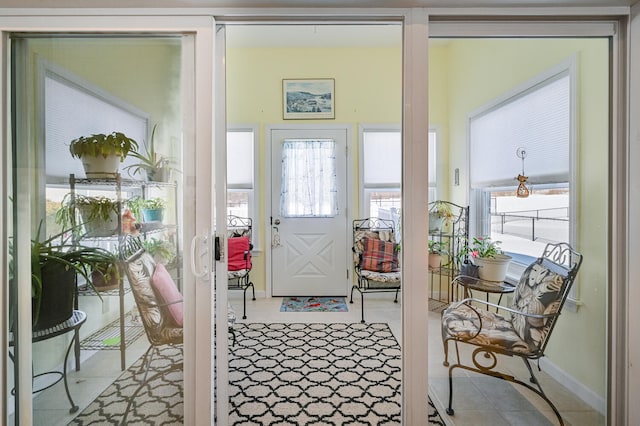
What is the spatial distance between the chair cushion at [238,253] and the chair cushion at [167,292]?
6.59ft

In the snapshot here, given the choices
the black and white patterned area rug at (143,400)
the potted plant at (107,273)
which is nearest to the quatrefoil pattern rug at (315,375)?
A: the black and white patterned area rug at (143,400)

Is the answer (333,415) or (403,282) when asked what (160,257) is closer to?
(403,282)

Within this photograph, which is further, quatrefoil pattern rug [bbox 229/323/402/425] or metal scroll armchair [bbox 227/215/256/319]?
metal scroll armchair [bbox 227/215/256/319]

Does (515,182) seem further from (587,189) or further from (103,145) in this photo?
(103,145)

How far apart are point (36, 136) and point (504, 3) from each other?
6.59 feet

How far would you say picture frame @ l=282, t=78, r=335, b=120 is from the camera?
3693 mm

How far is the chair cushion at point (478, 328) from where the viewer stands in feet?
5.06

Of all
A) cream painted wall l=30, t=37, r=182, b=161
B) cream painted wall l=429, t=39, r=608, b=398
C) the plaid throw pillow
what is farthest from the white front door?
cream painted wall l=30, t=37, r=182, b=161

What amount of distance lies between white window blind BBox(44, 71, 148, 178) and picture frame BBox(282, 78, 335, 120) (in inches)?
99.5

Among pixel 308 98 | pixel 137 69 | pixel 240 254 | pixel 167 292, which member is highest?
pixel 308 98

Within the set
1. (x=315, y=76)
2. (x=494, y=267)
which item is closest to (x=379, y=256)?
(x=494, y=267)

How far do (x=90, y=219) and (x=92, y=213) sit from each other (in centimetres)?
3

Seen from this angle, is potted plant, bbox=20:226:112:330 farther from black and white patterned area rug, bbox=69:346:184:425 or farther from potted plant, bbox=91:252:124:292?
black and white patterned area rug, bbox=69:346:184:425

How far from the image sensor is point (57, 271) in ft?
4.40
